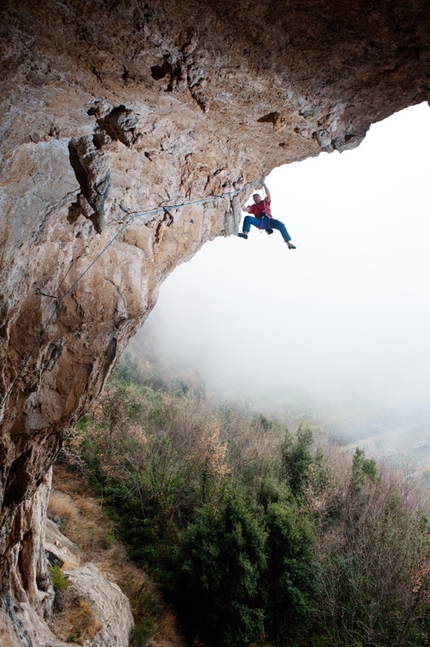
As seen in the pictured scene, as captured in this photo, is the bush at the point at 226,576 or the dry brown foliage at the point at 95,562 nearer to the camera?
the dry brown foliage at the point at 95,562

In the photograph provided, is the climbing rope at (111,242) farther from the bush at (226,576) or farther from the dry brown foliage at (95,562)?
the bush at (226,576)

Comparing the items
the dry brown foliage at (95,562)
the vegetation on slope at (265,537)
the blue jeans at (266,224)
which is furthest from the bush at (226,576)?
the blue jeans at (266,224)

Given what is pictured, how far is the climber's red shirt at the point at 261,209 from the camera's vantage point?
24.8 ft

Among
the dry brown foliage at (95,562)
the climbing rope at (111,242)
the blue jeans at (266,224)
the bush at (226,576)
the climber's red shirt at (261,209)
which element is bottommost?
the dry brown foliage at (95,562)

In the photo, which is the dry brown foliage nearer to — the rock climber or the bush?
the bush

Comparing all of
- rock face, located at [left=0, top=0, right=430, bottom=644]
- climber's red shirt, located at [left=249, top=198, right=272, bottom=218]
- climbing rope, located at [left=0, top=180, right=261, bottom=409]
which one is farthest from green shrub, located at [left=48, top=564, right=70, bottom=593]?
climber's red shirt, located at [left=249, top=198, right=272, bottom=218]

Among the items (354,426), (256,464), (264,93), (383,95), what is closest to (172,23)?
(264,93)

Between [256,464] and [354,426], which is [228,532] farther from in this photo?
[354,426]

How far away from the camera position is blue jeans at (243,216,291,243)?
7.42 meters

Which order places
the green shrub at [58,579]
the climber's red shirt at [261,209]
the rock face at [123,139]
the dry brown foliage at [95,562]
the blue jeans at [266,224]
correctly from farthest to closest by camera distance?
the green shrub at [58,579] < the dry brown foliage at [95,562] < the climber's red shirt at [261,209] < the blue jeans at [266,224] < the rock face at [123,139]

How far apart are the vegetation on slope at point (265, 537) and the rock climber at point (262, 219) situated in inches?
356

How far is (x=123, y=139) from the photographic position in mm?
4527

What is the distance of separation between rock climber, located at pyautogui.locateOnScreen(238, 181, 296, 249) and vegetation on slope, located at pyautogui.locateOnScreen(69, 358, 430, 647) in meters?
9.04

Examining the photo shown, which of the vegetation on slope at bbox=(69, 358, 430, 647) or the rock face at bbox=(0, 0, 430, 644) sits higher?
the rock face at bbox=(0, 0, 430, 644)
